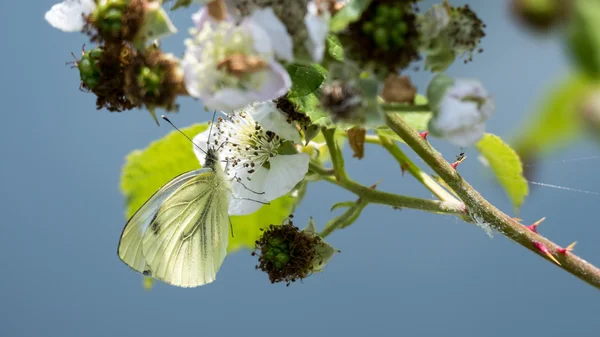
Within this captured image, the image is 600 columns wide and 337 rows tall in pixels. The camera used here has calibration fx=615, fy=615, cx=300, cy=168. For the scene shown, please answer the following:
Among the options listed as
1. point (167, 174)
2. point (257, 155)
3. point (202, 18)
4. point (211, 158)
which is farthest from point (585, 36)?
point (167, 174)

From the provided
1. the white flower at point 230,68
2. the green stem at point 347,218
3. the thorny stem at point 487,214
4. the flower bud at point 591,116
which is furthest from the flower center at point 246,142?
the flower bud at point 591,116

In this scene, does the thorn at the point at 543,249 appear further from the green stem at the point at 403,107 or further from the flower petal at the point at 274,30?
the flower petal at the point at 274,30

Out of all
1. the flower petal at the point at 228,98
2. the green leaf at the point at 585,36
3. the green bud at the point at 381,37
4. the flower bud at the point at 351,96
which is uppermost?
the green bud at the point at 381,37

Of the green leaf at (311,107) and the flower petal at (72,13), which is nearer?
the flower petal at (72,13)

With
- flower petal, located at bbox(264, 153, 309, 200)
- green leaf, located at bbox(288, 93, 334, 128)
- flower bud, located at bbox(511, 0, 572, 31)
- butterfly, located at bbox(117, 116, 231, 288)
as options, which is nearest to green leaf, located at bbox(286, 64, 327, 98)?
green leaf, located at bbox(288, 93, 334, 128)

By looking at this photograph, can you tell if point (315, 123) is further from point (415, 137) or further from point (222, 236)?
point (222, 236)

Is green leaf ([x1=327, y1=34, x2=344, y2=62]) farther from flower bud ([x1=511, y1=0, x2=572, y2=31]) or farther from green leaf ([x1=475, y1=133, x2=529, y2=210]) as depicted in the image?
green leaf ([x1=475, y1=133, x2=529, y2=210])

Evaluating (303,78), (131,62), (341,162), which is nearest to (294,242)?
(341,162)

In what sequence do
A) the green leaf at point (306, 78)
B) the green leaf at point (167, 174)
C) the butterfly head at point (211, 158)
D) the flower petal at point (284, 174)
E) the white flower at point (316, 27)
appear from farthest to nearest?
the green leaf at point (167, 174) < the butterfly head at point (211, 158) < the flower petal at point (284, 174) < the green leaf at point (306, 78) < the white flower at point (316, 27)
